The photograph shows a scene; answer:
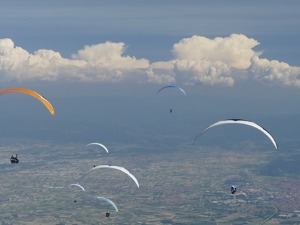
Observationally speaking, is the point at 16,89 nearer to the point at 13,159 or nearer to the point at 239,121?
the point at 13,159

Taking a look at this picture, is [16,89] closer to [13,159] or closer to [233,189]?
[13,159]

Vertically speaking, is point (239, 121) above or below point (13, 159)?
above

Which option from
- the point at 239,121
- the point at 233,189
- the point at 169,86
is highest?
the point at 169,86

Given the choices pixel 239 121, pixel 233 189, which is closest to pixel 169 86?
pixel 233 189

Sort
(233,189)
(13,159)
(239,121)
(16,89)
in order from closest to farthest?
(239,121), (16,89), (233,189), (13,159)

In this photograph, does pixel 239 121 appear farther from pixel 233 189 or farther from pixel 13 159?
pixel 13 159

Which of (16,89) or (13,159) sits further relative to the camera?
(13,159)

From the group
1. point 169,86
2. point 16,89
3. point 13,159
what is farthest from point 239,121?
point 13,159

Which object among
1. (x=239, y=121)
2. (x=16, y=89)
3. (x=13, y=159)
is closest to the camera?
(x=239, y=121)
